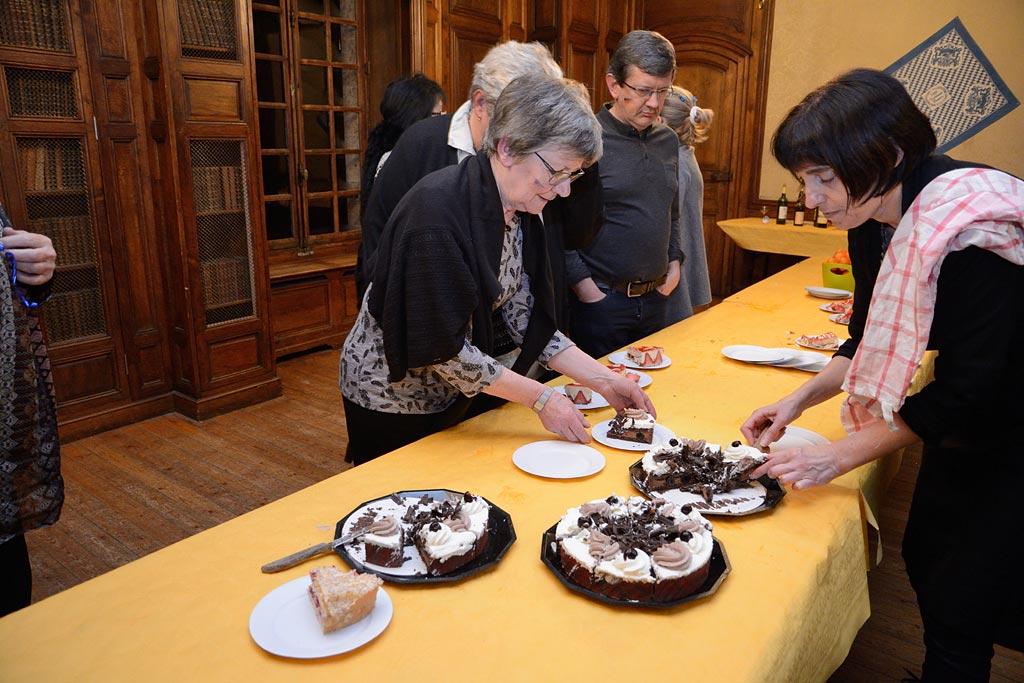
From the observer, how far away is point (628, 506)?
1271 mm

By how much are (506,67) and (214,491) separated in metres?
2.14

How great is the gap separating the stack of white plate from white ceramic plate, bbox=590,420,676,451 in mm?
663

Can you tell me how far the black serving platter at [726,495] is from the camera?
133cm

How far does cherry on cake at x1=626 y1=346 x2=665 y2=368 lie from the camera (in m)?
2.19

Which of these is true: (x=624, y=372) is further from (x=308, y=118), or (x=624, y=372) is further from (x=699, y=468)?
(x=308, y=118)

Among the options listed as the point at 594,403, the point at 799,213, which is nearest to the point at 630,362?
the point at 594,403

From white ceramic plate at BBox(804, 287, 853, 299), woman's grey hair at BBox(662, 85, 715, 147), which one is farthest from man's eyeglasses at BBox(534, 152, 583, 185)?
white ceramic plate at BBox(804, 287, 853, 299)

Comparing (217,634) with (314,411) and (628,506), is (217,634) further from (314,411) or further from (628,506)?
(314,411)

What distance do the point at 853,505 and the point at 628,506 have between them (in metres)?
0.48

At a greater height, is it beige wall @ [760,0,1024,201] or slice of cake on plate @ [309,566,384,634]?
beige wall @ [760,0,1024,201]

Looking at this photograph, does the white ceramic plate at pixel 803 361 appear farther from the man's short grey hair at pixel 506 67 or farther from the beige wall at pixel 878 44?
the beige wall at pixel 878 44

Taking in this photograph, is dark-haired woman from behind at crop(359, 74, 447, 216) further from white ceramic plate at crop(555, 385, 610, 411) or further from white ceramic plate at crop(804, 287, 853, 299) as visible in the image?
white ceramic plate at crop(804, 287, 853, 299)

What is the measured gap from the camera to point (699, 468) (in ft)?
4.71

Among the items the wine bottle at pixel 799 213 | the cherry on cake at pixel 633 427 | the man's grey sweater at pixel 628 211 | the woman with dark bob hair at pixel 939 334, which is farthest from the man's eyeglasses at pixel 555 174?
the wine bottle at pixel 799 213
